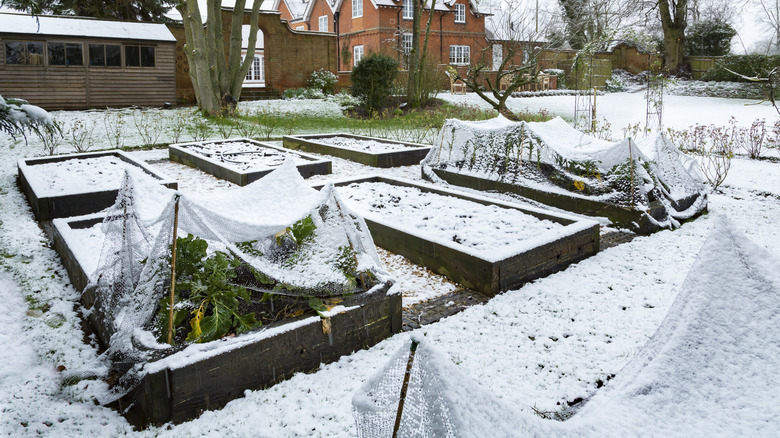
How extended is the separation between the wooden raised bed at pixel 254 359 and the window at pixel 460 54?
3055cm

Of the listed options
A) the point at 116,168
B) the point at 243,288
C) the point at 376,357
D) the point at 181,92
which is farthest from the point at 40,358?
the point at 181,92

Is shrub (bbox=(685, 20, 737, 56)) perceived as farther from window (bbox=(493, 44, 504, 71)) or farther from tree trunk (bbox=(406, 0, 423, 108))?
tree trunk (bbox=(406, 0, 423, 108))

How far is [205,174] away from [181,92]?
14554 millimetres

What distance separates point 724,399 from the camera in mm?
1675

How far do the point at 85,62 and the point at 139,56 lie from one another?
1.87 meters

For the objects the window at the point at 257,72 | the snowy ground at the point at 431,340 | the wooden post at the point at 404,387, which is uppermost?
the window at the point at 257,72

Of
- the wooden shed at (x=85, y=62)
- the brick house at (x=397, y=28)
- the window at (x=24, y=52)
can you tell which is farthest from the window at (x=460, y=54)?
the window at (x=24, y=52)

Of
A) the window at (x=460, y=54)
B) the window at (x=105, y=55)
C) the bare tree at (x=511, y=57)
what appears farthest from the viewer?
the window at (x=460, y=54)

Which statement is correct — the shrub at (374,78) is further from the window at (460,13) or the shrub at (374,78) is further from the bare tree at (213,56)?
the window at (460,13)

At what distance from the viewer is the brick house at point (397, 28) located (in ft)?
99.2

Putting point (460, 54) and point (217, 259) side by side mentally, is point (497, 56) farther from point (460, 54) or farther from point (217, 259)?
point (217, 259)

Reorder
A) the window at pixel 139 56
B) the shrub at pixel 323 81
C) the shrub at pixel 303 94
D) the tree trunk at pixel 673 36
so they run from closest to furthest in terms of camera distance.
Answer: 1. the window at pixel 139 56
2. the shrub at pixel 303 94
3. the shrub at pixel 323 81
4. the tree trunk at pixel 673 36

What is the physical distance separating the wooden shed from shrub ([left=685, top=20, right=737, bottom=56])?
1096 inches

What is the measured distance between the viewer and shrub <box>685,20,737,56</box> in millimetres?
30984
